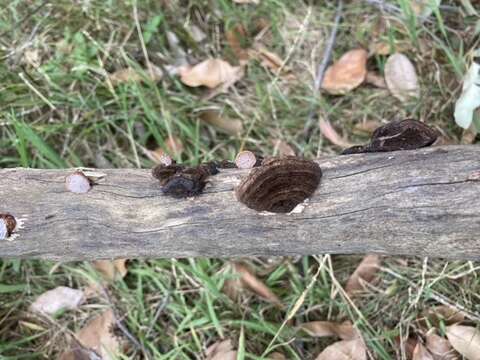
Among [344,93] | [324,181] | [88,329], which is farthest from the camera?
[344,93]

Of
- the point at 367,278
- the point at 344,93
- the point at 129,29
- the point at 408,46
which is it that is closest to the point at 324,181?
the point at 367,278

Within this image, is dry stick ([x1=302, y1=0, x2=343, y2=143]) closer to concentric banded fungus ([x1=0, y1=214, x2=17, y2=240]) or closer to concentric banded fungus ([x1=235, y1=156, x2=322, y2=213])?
concentric banded fungus ([x1=235, y1=156, x2=322, y2=213])

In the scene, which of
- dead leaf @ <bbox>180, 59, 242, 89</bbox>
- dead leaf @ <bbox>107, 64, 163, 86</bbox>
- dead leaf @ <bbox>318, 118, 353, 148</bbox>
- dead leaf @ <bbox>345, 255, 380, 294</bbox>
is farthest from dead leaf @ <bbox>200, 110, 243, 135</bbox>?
dead leaf @ <bbox>345, 255, 380, 294</bbox>

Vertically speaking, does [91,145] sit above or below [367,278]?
above

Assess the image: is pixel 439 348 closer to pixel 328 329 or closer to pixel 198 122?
pixel 328 329

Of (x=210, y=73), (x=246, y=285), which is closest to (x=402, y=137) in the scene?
(x=246, y=285)

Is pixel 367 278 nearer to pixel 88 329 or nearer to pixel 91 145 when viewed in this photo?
pixel 88 329

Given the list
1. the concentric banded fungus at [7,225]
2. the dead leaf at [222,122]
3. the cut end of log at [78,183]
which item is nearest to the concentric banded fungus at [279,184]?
the cut end of log at [78,183]
